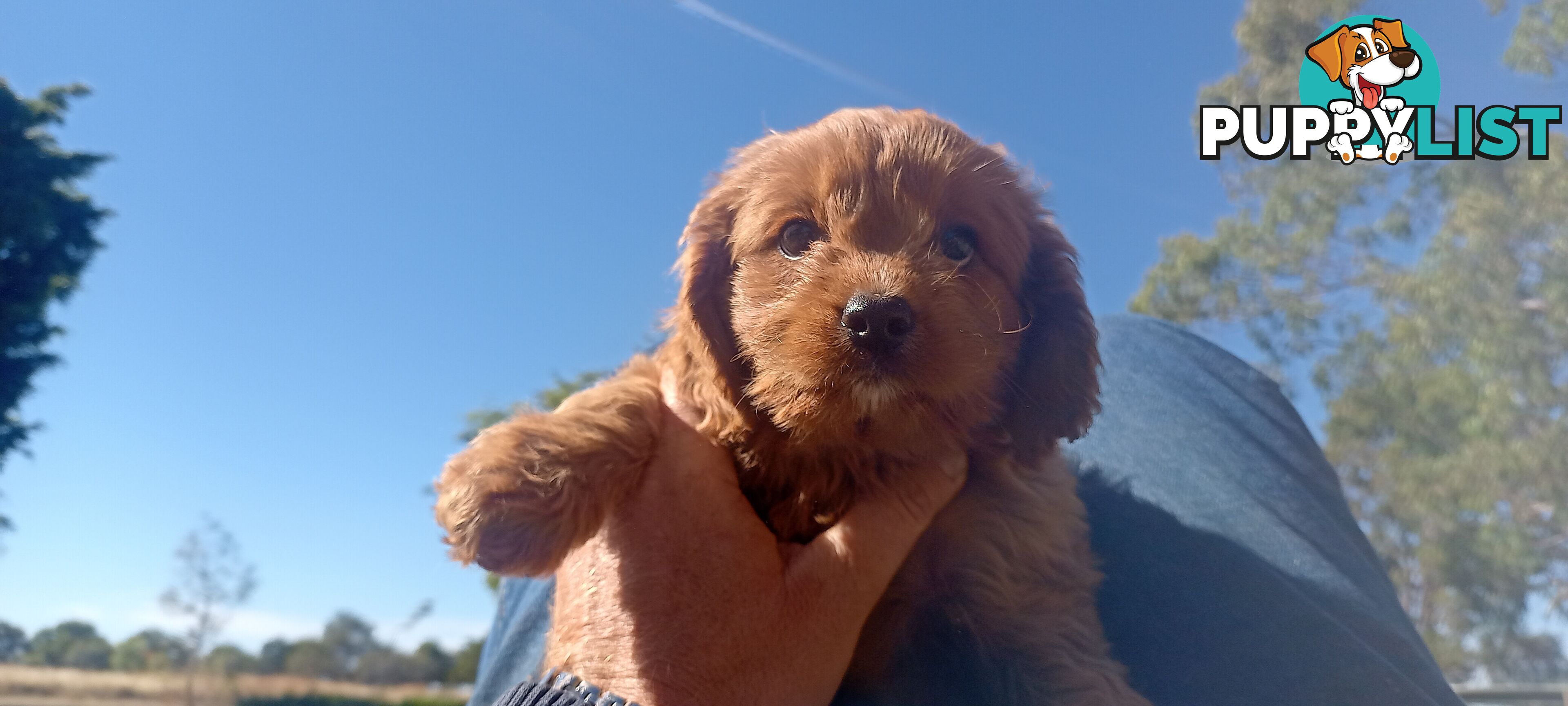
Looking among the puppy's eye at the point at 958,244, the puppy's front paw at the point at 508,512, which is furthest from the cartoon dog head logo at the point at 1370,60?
the puppy's front paw at the point at 508,512

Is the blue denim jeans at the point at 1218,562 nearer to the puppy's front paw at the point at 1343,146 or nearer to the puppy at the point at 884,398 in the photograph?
the puppy at the point at 884,398

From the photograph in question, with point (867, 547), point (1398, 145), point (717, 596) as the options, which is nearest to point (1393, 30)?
point (1398, 145)

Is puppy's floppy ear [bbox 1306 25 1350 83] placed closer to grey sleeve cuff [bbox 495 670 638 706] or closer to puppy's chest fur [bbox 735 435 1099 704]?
puppy's chest fur [bbox 735 435 1099 704]

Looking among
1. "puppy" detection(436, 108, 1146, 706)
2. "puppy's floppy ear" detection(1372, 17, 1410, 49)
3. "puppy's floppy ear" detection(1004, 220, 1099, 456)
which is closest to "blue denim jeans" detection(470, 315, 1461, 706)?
"puppy" detection(436, 108, 1146, 706)

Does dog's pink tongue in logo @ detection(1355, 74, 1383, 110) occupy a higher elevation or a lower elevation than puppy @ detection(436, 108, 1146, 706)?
higher

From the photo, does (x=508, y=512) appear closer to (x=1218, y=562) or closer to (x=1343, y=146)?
(x=1218, y=562)

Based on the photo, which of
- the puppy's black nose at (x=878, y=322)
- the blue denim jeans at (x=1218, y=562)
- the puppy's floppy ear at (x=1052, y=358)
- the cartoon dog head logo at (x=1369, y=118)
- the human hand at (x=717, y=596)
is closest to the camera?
the puppy's black nose at (x=878, y=322)

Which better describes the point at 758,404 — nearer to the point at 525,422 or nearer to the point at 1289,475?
the point at 525,422
